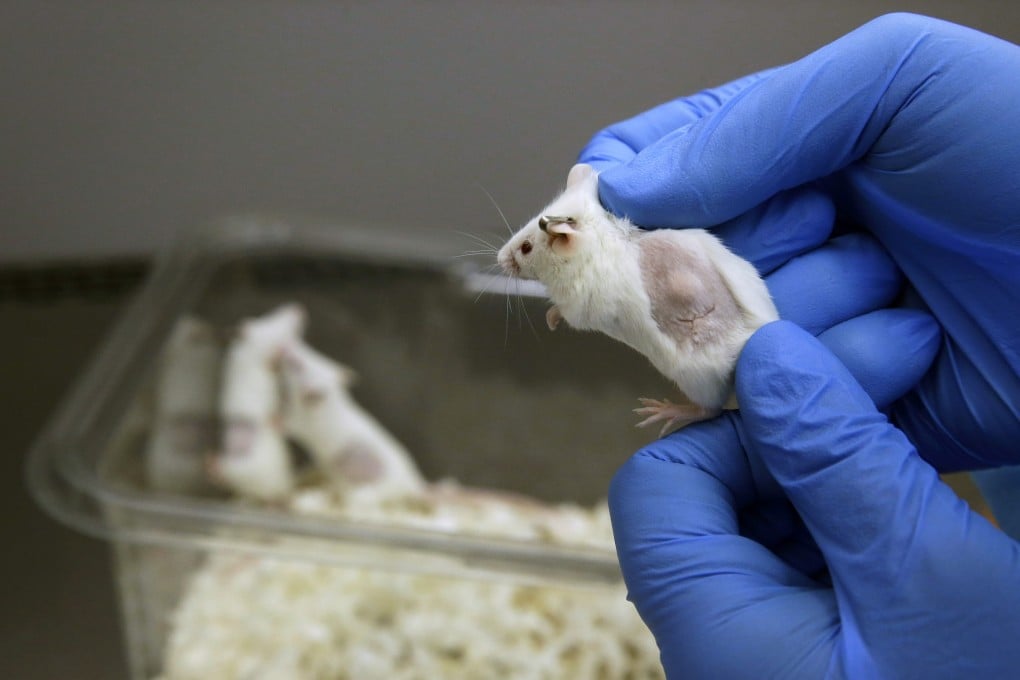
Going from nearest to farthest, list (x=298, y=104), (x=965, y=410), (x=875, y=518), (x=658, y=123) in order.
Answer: (x=875, y=518) → (x=965, y=410) → (x=658, y=123) → (x=298, y=104)

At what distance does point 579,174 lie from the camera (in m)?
0.89

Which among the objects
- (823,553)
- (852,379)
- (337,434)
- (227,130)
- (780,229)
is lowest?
(337,434)

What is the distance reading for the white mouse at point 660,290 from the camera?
0.78 metres

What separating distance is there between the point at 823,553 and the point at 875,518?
69 mm

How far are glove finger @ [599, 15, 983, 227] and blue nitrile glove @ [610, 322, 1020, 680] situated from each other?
0.45ft

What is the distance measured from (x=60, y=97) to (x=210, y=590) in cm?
121

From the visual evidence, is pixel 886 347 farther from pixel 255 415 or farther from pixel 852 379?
pixel 255 415

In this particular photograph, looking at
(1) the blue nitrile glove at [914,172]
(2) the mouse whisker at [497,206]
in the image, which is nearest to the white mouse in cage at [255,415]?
(2) the mouse whisker at [497,206]

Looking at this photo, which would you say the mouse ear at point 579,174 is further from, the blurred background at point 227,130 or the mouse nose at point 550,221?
the blurred background at point 227,130

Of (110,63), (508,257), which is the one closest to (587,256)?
(508,257)

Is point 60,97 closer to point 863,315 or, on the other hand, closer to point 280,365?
point 280,365

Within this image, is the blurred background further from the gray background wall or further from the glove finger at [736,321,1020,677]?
the glove finger at [736,321,1020,677]

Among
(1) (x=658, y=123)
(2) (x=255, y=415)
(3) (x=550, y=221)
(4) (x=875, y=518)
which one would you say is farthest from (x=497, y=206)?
(2) (x=255, y=415)

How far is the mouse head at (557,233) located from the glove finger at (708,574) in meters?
0.21
